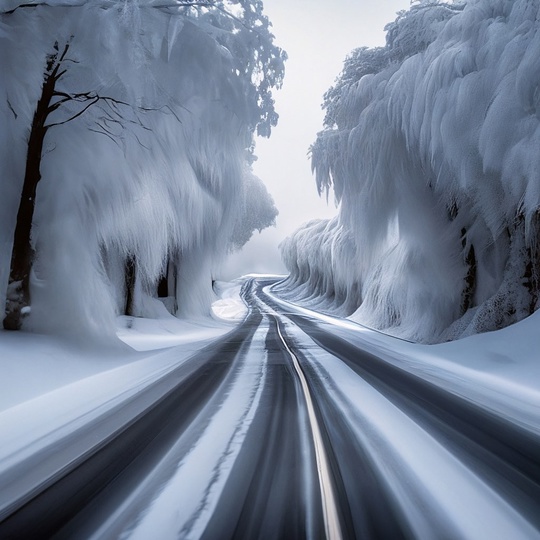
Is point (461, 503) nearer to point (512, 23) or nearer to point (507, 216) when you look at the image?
point (507, 216)

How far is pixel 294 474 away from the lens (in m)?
2.68

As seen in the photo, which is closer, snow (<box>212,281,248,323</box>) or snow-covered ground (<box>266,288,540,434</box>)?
snow-covered ground (<box>266,288,540,434</box>)

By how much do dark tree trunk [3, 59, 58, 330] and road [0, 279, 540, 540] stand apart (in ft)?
9.66

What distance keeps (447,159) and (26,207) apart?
8022mm

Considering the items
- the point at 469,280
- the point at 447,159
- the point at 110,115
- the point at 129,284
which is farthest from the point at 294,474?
the point at 129,284

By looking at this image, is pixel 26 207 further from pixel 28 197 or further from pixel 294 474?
pixel 294 474

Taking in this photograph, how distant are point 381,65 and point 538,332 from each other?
8697 millimetres

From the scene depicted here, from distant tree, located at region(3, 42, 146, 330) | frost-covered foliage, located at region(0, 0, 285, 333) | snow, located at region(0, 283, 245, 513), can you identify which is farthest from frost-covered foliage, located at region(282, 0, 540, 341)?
snow, located at region(0, 283, 245, 513)

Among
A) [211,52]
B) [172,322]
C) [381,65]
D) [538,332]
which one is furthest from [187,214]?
[538,332]

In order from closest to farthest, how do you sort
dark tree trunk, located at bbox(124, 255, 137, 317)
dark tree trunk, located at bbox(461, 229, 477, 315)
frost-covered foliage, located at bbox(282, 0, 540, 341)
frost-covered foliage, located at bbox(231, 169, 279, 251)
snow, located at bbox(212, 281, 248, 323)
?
frost-covered foliage, located at bbox(282, 0, 540, 341) < dark tree trunk, located at bbox(461, 229, 477, 315) < dark tree trunk, located at bbox(124, 255, 137, 317) < snow, located at bbox(212, 281, 248, 323) < frost-covered foliage, located at bbox(231, 169, 279, 251)

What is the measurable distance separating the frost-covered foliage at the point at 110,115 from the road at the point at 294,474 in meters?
3.31

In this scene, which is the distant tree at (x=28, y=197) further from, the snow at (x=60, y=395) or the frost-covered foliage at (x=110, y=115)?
the snow at (x=60, y=395)

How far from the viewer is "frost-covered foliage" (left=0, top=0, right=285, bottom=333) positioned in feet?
18.8

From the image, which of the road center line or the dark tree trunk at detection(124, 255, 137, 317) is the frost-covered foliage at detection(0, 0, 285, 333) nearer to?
the dark tree trunk at detection(124, 255, 137, 317)
